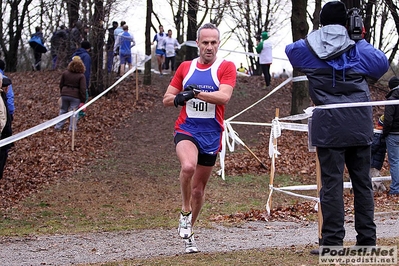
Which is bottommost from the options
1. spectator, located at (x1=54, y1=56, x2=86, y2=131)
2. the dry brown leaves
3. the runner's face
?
the dry brown leaves

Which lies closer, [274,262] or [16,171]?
[274,262]

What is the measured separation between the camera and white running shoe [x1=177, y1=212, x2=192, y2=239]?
22.2 feet

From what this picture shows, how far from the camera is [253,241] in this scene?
7.84 metres

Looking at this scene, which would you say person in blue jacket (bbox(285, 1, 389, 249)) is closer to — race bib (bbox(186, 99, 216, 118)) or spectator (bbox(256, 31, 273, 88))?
race bib (bbox(186, 99, 216, 118))

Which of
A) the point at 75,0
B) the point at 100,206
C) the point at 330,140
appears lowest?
the point at 100,206

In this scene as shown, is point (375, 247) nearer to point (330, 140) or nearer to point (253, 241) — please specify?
point (330, 140)

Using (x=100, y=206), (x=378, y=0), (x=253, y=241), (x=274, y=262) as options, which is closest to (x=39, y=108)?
(x=100, y=206)

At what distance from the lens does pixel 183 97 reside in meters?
6.42

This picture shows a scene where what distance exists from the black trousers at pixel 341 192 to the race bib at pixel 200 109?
126cm

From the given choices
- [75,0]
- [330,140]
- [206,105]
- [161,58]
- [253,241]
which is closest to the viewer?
[330,140]

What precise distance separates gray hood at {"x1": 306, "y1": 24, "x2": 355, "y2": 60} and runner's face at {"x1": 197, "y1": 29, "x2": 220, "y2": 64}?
122cm

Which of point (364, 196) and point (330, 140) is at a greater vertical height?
point (330, 140)

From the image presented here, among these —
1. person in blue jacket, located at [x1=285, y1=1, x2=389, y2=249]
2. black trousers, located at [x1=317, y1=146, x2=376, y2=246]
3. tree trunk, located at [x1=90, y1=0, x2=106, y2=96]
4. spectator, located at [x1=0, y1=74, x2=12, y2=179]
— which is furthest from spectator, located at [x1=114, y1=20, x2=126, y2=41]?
black trousers, located at [x1=317, y1=146, x2=376, y2=246]

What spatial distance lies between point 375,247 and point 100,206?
22.9ft
